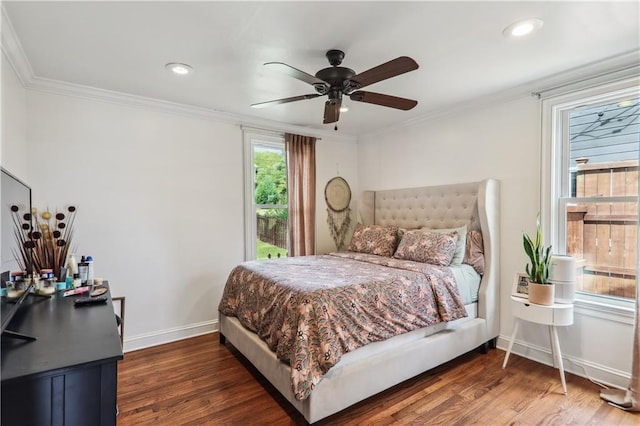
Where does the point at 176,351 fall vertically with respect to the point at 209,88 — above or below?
below

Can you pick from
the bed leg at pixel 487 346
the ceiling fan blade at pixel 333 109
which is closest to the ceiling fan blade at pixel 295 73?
the ceiling fan blade at pixel 333 109

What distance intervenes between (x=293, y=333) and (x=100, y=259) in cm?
214

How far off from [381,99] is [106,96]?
2532 millimetres

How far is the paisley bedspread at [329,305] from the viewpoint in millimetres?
1904

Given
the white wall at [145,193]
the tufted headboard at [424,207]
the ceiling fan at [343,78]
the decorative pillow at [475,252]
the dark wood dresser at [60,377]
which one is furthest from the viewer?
the tufted headboard at [424,207]

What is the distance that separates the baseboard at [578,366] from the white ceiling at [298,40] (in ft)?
7.82

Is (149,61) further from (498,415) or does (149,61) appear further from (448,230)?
(498,415)

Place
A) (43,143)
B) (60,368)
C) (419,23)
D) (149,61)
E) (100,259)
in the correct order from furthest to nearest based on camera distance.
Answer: (100,259) < (43,143) < (149,61) < (419,23) < (60,368)

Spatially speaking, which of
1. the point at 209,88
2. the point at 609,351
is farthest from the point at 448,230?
the point at 209,88

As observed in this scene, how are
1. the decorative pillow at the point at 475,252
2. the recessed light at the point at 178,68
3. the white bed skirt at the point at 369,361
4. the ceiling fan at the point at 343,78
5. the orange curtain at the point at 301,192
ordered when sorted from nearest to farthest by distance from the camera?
the ceiling fan at the point at 343,78
the white bed skirt at the point at 369,361
the recessed light at the point at 178,68
the decorative pillow at the point at 475,252
the orange curtain at the point at 301,192

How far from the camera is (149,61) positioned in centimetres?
232

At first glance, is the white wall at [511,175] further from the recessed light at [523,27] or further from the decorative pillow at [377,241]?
the recessed light at [523,27]

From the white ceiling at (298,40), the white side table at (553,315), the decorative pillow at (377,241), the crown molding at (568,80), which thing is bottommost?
the white side table at (553,315)

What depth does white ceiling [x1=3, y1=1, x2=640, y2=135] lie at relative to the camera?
1.73 m
